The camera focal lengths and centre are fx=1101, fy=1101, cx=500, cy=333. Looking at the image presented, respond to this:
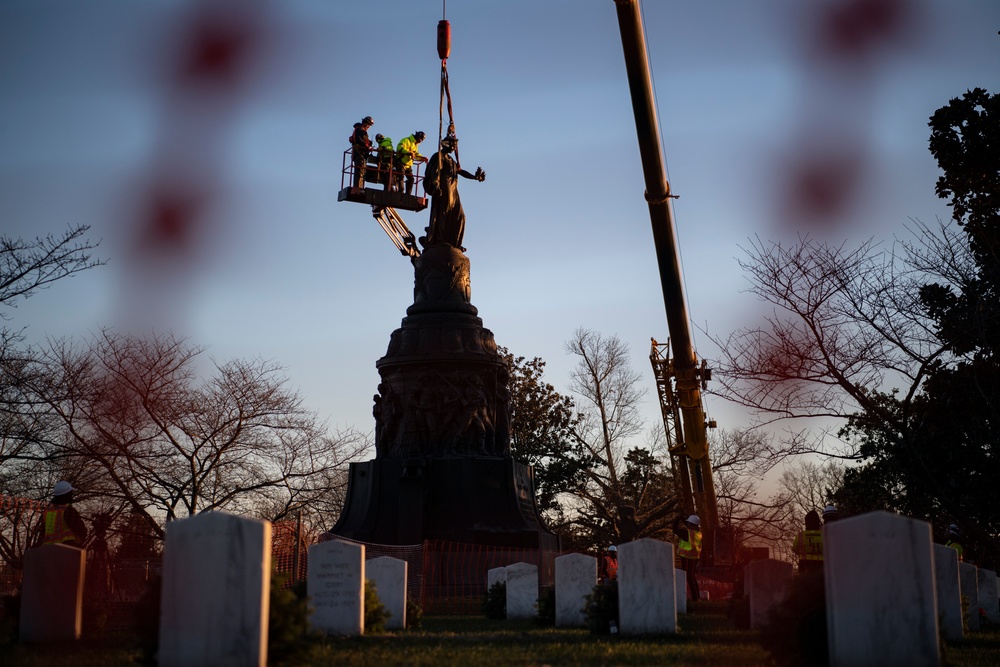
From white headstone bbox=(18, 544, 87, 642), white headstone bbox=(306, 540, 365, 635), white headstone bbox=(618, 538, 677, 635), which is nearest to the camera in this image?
white headstone bbox=(18, 544, 87, 642)

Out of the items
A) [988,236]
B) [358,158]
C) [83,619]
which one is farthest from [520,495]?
[83,619]

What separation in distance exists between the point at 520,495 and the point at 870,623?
61.3 ft

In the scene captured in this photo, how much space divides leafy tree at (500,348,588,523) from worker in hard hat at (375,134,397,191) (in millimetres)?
18536

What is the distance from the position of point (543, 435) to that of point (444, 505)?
73.3 ft

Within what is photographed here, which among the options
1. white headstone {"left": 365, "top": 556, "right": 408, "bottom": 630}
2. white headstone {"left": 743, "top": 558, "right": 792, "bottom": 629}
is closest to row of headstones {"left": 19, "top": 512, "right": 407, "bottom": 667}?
white headstone {"left": 365, "top": 556, "right": 408, "bottom": 630}

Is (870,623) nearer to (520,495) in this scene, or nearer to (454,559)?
(454,559)

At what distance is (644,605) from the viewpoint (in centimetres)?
1348

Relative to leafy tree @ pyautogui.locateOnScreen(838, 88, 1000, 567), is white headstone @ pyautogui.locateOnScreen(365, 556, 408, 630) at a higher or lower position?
lower

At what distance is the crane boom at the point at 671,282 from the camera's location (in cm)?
1778

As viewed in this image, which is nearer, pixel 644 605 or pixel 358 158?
pixel 644 605

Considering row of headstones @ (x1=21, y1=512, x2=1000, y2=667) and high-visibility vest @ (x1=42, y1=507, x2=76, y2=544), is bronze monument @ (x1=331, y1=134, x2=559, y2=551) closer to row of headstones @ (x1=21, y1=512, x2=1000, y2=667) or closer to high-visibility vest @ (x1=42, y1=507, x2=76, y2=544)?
high-visibility vest @ (x1=42, y1=507, x2=76, y2=544)

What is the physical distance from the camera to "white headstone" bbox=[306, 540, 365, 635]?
13.1m

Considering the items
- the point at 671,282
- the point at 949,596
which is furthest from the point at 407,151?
the point at 949,596

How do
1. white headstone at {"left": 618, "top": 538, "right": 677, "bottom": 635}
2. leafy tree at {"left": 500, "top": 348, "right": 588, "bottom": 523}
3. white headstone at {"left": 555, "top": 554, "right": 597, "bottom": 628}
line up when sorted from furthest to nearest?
leafy tree at {"left": 500, "top": 348, "right": 588, "bottom": 523}
white headstone at {"left": 555, "top": 554, "right": 597, "bottom": 628}
white headstone at {"left": 618, "top": 538, "right": 677, "bottom": 635}
